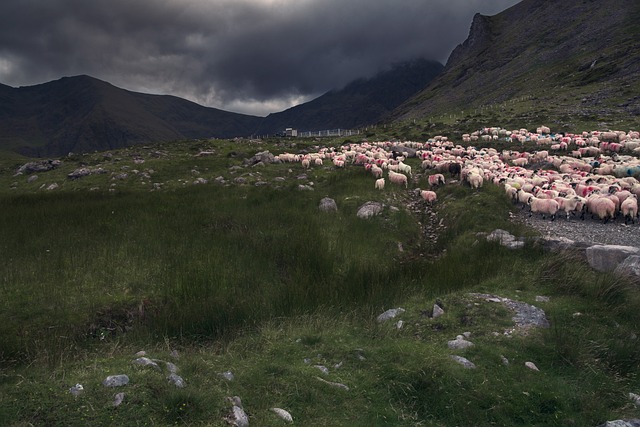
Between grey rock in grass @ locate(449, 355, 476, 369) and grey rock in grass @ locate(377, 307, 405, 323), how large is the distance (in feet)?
5.98

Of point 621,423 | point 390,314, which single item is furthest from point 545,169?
point 621,423

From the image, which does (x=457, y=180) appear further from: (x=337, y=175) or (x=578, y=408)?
(x=578, y=408)

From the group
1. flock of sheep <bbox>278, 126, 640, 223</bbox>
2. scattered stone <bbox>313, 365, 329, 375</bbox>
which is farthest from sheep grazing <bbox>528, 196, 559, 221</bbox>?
scattered stone <bbox>313, 365, 329, 375</bbox>

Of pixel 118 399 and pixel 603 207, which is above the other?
pixel 603 207

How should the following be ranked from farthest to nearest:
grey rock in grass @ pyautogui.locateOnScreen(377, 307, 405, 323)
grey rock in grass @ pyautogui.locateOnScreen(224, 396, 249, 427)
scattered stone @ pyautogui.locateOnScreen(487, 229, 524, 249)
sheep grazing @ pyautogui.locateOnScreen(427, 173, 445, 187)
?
sheep grazing @ pyautogui.locateOnScreen(427, 173, 445, 187), scattered stone @ pyautogui.locateOnScreen(487, 229, 524, 249), grey rock in grass @ pyautogui.locateOnScreen(377, 307, 405, 323), grey rock in grass @ pyautogui.locateOnScreen(224, 396, 249, 427)

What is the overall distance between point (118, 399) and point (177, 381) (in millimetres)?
730

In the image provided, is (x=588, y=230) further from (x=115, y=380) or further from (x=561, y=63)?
(x=561, y=63)

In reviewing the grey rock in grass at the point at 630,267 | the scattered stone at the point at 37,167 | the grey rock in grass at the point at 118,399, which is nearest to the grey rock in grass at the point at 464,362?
the grey rock in grass at the point at 118,399

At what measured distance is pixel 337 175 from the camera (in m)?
21.2

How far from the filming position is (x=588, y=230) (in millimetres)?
12195

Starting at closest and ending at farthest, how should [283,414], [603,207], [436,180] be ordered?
[283,414]
[603,207]
[436,180]

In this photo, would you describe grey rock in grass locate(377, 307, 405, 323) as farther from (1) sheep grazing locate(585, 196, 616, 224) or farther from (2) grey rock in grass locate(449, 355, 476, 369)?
(1) sheep grazing locate(585, 196, 616, 224)

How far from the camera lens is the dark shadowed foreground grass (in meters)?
4.89

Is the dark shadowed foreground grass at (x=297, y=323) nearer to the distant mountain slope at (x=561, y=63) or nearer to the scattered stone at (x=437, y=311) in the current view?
the scattered stone at (x=437, y=311)
